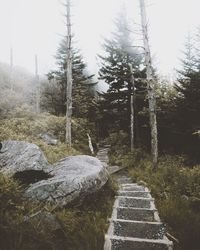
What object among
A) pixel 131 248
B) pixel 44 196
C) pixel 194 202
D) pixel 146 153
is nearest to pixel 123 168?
pixel 146 153

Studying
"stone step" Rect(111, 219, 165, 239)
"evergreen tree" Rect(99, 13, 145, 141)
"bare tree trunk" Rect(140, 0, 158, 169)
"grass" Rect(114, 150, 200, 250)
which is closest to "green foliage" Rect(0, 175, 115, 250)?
"stone step" Rect(111, 219, 165, 239)

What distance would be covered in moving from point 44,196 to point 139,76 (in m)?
13.9

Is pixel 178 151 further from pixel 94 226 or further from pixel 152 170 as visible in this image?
pixel 94 226

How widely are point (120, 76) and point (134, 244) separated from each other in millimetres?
14480

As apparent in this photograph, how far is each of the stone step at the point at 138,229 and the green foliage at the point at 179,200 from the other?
321mm

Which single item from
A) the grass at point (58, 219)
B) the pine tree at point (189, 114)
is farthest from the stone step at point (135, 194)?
the pine tree at point (189, 114)

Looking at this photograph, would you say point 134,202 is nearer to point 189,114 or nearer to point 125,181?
point 125,181

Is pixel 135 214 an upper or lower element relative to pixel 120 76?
lower

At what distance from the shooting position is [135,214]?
6.73 m

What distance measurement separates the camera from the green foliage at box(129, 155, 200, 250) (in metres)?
5.36

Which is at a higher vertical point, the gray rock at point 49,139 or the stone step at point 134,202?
the gray rock at point 49,139

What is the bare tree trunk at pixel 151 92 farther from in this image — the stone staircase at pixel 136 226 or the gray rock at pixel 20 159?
the gray rock at pixel 20 159

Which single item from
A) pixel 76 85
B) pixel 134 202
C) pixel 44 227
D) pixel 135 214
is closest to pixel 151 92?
pixel 134 202

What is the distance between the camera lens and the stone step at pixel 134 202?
7.39m
